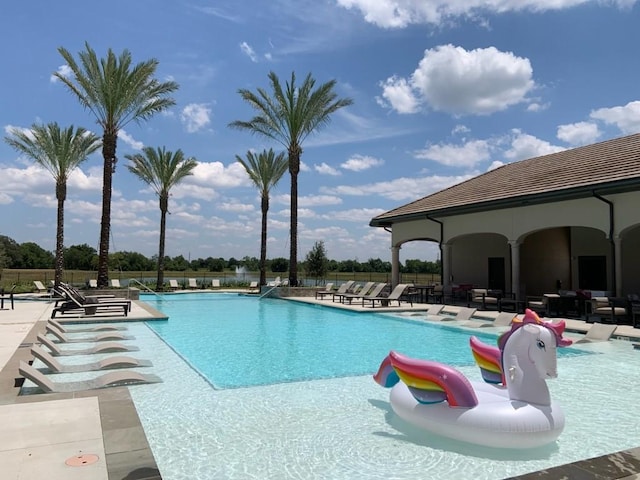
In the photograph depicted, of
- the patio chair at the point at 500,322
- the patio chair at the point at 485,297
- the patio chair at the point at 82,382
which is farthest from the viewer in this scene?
the patio chair at the point at 485,297

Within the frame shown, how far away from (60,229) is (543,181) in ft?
72.2


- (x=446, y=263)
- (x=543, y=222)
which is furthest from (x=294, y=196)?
(x=543, y=222)

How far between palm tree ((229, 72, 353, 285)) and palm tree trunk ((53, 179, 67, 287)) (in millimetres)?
9684

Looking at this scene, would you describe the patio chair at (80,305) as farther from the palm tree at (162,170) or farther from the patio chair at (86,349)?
the palm tree at (162,170)

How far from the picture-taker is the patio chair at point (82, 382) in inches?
238

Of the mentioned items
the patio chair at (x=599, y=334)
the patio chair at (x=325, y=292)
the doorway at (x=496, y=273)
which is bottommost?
the patio chair at (x=599, y=334)

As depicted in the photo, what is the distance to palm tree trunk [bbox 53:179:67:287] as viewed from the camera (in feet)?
80.2

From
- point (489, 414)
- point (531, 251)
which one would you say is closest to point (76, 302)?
point (489, 414)

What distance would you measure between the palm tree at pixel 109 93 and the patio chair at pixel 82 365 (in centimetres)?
1520

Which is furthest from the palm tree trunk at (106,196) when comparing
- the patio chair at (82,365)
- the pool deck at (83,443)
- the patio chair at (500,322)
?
the pool deck at (83,443)

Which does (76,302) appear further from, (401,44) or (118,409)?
(401,44)

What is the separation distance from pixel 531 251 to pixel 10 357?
19.9m

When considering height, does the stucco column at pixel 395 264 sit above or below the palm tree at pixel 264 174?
below

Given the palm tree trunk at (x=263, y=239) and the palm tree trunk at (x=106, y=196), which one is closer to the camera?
the palm tree trunk at (x=106, y=196)
